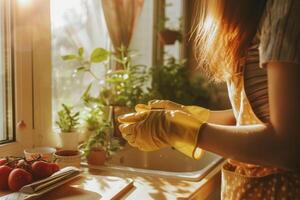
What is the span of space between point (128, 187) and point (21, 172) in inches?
10.9

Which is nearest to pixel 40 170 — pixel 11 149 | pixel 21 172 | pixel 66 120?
pixel 21 172

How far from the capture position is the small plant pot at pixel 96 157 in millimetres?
1241

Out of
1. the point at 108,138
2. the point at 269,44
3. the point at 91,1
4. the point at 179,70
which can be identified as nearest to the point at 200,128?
the point at 269,44

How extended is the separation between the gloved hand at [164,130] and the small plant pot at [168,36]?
5.20ft

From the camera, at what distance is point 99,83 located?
1817mm

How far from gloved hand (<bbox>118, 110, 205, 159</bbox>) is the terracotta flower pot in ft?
1.58

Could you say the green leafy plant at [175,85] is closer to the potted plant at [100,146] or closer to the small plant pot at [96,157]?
the potted plant at [100,146]

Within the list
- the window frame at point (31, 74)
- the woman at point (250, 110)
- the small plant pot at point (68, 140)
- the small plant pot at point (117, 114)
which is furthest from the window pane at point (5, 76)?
the woman at point (250, 110)

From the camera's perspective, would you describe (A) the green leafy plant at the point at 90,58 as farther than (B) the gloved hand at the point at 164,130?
Yes

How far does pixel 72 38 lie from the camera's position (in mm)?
1653

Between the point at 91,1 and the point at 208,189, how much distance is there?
3.65ft

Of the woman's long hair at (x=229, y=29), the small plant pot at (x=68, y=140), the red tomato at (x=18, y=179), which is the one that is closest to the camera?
the woman's long hair at (x=229, y=29)

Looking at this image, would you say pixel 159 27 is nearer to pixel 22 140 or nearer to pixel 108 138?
pixel 108 138

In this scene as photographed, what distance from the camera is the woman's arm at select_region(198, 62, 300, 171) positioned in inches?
22.8
